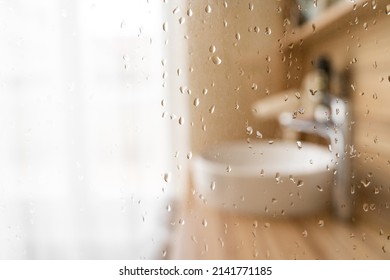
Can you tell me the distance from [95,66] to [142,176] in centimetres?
25

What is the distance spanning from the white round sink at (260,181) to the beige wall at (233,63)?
0.16 ft

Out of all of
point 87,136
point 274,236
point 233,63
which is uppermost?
point 233,63

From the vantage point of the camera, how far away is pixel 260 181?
64 centimetres

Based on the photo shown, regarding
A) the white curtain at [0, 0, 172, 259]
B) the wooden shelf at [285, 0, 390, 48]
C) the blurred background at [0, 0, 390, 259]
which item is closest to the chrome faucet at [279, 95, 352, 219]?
the blurred background at [0, 0, 390, 259]

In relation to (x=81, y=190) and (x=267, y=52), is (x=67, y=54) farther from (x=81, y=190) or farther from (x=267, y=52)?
(x=267, y=52)

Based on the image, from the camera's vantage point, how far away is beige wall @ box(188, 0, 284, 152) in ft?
2.02

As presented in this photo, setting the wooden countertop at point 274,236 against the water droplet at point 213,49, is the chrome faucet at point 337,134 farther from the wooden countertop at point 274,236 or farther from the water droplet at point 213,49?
the water droplet at point 213,49

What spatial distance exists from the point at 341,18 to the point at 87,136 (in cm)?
46

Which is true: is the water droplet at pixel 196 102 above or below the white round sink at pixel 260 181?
above

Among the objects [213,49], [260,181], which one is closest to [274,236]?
[260,181]

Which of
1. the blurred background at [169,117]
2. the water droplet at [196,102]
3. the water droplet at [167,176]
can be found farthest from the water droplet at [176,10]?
the water droplet at [167,176]

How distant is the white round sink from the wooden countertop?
0.06 feet

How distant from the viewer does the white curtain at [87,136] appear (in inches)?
25.7

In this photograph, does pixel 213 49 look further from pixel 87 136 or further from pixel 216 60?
pixel 87 136
